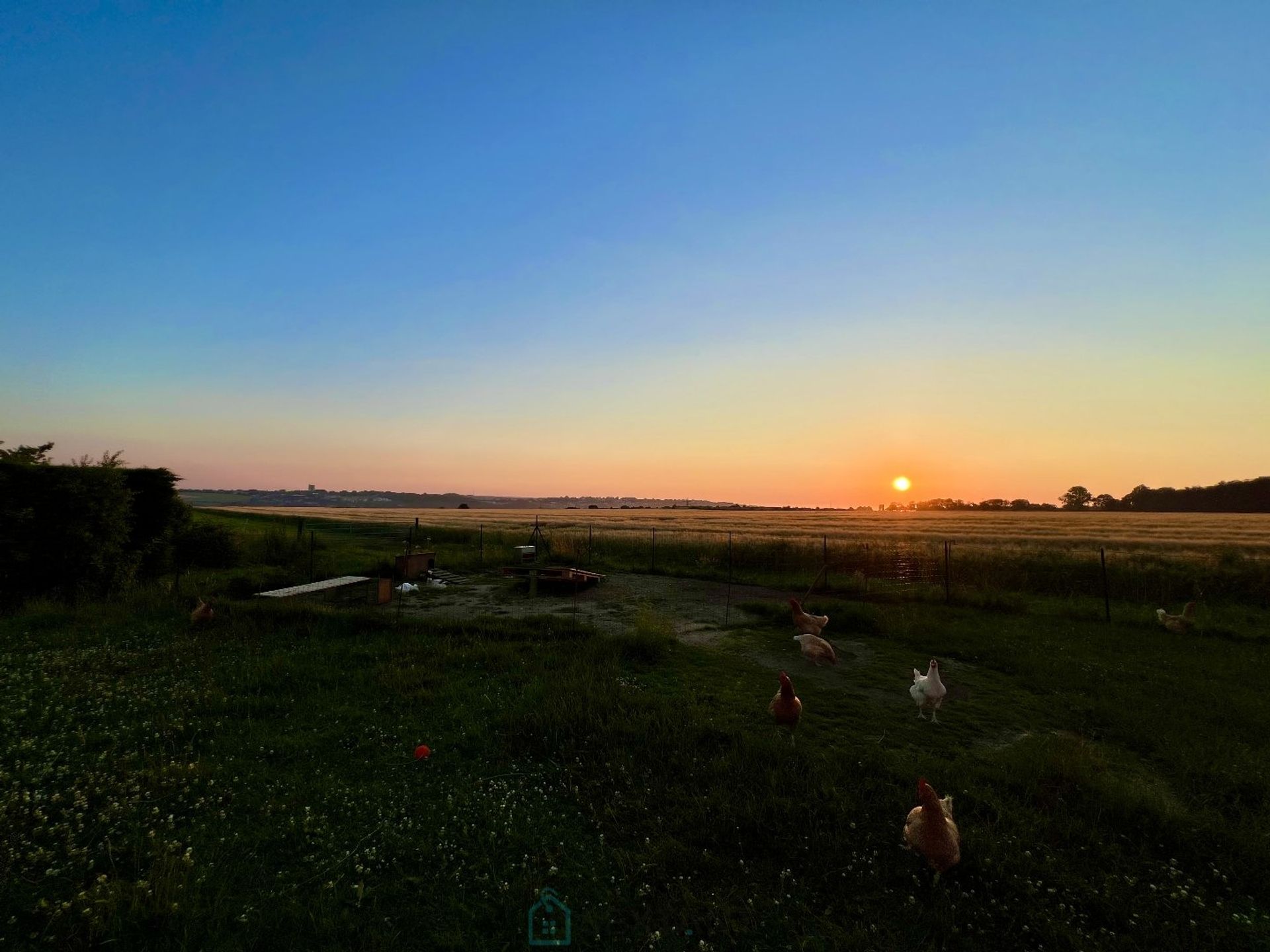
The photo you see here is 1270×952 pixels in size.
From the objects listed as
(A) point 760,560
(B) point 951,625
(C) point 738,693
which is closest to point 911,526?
(A) point 760,560

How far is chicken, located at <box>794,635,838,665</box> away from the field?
20 centimetres

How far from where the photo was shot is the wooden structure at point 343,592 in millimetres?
12078

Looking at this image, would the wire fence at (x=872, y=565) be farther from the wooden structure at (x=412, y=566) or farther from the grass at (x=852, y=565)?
the wooden structure at (x=412, y=566)

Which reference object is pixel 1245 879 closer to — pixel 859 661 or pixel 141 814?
pixel 859 661

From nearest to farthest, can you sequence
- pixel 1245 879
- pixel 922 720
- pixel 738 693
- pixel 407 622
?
pixel 1245 879 → pixel 922 720 → pixel 738 693 → pixel 407 622

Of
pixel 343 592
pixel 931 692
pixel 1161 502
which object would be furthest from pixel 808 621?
pixel 1161 502

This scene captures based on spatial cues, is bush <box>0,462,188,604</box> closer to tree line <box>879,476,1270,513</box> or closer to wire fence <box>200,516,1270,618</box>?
wire fence <box>200,516,1270,618</box>

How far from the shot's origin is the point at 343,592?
12883mm

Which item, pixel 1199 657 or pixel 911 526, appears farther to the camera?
pixel 911 526

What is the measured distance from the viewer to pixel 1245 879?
4.02 metres

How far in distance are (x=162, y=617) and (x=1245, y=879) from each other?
15122 millimetres

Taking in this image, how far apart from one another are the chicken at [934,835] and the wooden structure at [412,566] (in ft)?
49.9

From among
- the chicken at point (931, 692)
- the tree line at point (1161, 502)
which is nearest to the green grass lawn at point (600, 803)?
the chicken at point (931, 692)

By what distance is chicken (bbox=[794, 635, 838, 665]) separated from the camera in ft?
29.7
